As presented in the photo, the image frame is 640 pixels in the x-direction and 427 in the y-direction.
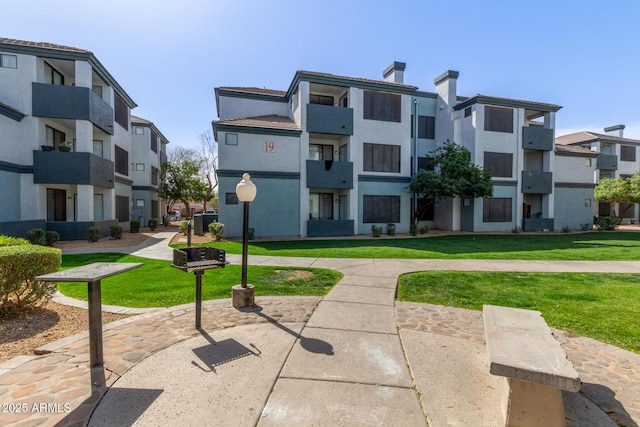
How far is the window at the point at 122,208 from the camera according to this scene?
22.7 metres

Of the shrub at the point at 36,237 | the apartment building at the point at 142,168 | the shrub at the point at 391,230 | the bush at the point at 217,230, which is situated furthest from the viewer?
the apartment building at the point at 142,168

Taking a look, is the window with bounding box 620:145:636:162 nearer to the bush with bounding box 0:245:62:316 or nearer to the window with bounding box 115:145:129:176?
the bush with bounding box 0:245:62:316

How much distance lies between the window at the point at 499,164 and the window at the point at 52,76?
28407mm

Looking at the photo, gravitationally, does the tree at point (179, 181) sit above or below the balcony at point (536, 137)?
below

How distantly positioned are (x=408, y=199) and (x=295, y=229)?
852 cm

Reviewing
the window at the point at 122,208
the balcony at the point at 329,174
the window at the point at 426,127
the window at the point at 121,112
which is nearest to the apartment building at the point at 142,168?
the window at the point at 122,208

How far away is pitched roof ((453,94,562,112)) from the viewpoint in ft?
72.6

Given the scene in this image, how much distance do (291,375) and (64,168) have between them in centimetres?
1915

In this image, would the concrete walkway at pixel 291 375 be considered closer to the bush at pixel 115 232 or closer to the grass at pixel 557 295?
the grass at pixel 557 295

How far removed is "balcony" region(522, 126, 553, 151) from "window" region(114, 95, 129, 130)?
3015 centimetres

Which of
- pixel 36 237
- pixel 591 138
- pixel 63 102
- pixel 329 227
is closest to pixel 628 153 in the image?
pixel 591 138

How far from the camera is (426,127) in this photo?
24109 mm

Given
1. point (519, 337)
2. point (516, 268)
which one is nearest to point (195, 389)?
point (519, 337)

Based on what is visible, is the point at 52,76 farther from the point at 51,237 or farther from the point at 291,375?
the point at 291,375
